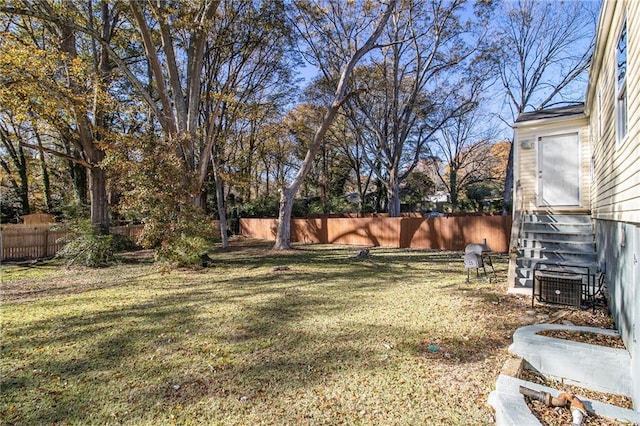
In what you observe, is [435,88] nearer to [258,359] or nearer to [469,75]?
[469,75]

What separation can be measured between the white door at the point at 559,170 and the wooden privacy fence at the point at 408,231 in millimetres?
3500

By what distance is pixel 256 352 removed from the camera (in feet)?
11.8

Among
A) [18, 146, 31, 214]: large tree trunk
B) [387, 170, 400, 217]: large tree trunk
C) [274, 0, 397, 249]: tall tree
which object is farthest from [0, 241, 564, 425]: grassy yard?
[18, 146, 31, 214]: large tree trunk

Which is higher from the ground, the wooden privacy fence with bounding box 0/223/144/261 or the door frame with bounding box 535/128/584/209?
the door frame with bounding box 535/128/584/209

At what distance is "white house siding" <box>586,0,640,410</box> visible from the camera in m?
2.87

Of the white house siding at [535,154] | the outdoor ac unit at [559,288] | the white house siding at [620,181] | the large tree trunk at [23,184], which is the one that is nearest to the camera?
the white house siding at [620,181]

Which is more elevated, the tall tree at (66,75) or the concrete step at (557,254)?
the tall tree at (66,75)

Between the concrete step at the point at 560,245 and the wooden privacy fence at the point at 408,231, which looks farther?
the wooden privacy fence at the point at 408,231

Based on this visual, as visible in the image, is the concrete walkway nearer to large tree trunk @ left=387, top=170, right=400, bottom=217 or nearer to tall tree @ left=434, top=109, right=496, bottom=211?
large tree trunk @ left=387, top=170, right=400, bottom=217

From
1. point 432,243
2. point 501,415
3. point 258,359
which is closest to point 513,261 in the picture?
point 501,415

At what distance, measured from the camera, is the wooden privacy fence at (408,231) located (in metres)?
11.2

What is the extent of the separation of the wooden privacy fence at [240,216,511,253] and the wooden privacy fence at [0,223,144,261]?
336 inches

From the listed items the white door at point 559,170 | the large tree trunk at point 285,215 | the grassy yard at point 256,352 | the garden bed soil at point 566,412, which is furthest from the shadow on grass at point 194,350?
the large tree trunk at point 285,215

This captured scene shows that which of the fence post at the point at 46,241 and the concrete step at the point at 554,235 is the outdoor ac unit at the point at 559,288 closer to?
the concrete step at the point at 554,235
